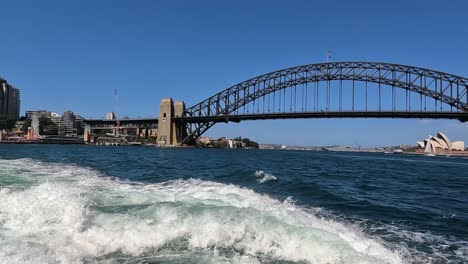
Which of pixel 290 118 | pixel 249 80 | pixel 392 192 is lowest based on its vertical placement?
Answer: pixel 392 192

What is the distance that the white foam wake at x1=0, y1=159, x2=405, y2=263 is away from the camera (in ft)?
15.6

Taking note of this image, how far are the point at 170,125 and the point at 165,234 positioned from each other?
90.4 m

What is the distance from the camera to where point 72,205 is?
6316 millimetres

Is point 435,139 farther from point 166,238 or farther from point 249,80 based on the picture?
point 166,238

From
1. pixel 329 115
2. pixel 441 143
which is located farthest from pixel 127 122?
pixel 441 143

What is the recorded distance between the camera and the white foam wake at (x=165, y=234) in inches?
187

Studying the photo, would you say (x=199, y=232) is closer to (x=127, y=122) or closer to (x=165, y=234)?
(x=165, y=234)

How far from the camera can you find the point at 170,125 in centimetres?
9456

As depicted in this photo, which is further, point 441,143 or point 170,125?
point 441,143

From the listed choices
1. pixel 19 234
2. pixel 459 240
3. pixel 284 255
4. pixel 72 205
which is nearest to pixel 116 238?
pixel 19 234

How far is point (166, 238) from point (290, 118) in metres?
72.5

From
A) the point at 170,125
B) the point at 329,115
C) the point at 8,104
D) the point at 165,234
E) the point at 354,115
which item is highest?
the point at 8,104

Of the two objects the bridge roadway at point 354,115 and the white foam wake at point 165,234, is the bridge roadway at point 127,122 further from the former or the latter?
the white foam wake at point 165,234

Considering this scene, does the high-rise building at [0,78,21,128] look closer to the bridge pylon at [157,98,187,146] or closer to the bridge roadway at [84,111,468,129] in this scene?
the bridge roadway at [84,111,468,129]
